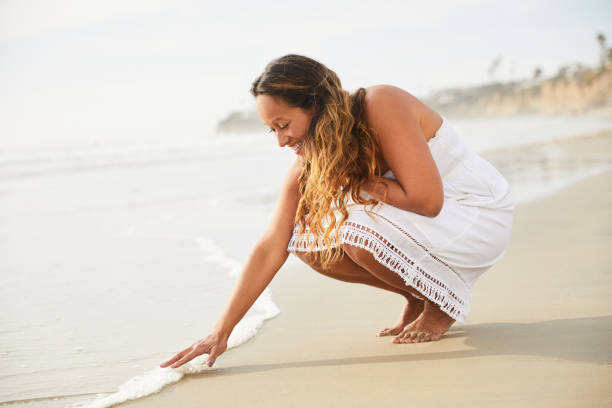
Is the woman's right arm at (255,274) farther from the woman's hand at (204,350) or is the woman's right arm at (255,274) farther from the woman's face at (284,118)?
the woman's face at (284,118)

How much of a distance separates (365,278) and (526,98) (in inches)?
2004

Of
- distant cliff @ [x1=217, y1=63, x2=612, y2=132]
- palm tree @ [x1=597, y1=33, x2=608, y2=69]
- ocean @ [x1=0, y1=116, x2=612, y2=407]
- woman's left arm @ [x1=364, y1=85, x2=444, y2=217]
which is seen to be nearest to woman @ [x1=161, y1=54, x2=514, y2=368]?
woman's left arm @ [x1=364, y1=85, x2=444, y2=217]

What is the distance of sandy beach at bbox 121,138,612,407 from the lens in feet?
5.83

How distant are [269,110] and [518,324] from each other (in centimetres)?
126

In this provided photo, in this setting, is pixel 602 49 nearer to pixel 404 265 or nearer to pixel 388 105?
pixel 388 105

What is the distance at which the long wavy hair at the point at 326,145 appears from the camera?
2.17 meters

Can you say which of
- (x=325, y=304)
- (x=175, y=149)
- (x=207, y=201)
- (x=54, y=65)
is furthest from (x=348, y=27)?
(x=325, y=304)

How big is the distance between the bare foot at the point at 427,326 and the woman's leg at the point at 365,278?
108 mm

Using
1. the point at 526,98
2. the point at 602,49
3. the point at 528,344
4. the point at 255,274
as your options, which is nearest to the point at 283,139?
the point at 255,274

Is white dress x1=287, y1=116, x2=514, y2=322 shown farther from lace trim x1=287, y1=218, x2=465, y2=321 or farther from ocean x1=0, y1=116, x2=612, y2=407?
ocean x1=0, y1=116, x2=612, y2=407

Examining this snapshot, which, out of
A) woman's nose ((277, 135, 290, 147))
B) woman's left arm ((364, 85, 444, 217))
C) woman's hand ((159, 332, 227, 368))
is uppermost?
woman's nose ((277, 135, 290, 147))

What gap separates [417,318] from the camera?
2361mm

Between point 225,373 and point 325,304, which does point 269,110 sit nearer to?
point 225,373

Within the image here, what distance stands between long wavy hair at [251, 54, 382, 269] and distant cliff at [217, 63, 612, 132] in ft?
86.8
